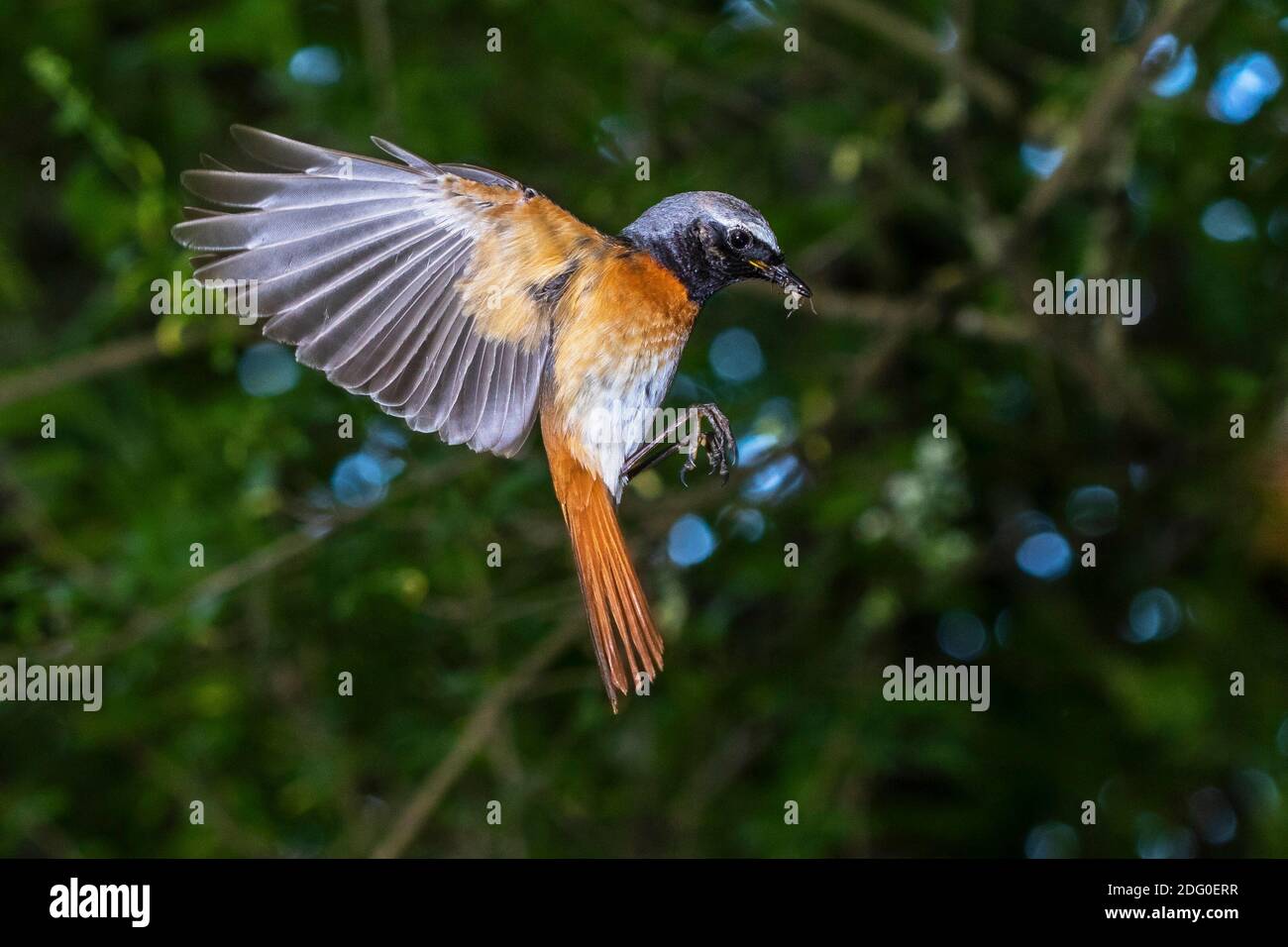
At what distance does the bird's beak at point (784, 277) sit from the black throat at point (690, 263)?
71 mm

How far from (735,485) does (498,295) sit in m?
2.02

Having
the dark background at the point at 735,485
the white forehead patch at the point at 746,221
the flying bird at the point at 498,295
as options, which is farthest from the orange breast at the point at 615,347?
the dark background at the point at 735,485

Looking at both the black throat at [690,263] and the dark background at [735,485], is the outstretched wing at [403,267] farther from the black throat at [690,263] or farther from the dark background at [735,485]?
the dark background at [735,485]

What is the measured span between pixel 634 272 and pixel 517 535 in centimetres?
307

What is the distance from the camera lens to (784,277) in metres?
1.41

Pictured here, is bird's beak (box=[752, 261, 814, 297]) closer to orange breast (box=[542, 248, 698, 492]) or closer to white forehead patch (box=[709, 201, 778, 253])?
white forehead patch (box=[709, 201, 778, 253])

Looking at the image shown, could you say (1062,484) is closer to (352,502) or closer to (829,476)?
(829,476)

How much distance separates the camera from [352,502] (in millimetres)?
3867

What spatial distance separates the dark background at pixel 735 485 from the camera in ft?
13.3

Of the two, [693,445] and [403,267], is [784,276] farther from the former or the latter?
[403,267]

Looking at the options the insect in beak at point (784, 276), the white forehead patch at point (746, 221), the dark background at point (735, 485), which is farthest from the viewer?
the dark background at point (735, 485)

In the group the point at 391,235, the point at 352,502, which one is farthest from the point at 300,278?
the point at 352,502

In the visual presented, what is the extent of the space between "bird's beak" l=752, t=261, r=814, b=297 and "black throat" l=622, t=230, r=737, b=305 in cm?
7

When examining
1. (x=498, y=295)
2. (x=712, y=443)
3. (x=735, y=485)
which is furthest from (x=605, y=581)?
(x=735, y=485)
